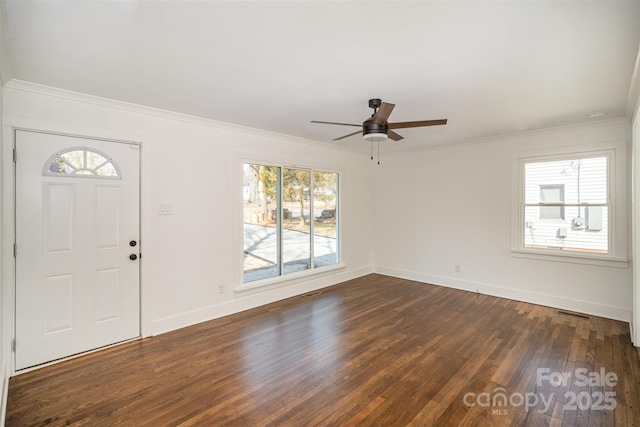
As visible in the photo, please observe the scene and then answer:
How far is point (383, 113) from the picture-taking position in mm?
2674

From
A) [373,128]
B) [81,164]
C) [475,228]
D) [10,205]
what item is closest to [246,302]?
[81,164]

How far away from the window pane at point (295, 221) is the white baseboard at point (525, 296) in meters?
2.06

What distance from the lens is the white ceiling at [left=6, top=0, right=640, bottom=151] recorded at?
168 cm

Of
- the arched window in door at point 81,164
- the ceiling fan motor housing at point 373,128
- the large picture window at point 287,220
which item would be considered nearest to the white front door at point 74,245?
the arched window in door at point 81,164

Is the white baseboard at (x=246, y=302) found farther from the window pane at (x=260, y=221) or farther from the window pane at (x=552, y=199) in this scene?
the window pane at (x=552, y=199)

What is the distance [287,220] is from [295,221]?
7.1 inches

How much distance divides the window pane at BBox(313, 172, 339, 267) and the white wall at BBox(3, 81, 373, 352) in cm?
106

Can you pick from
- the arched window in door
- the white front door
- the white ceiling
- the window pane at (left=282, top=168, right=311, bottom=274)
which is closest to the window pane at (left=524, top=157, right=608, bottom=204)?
the white ceiling

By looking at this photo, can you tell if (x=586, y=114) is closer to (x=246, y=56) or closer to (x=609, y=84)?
(x=609, y=84)

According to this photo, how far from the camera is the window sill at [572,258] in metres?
3.83

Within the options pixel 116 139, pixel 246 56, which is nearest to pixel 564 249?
pixel 246 56

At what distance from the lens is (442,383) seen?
2.47 metres

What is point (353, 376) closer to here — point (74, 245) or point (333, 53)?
point (333, 53)

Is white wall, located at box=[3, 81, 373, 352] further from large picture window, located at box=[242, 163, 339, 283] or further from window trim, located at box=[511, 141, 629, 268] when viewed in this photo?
window trim, located at box=[511, 141, 629, 268]
